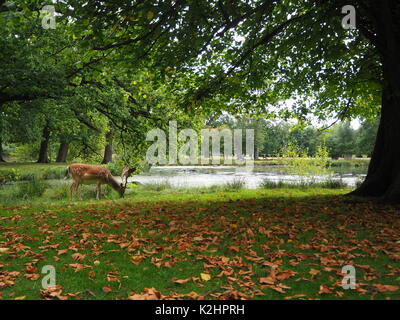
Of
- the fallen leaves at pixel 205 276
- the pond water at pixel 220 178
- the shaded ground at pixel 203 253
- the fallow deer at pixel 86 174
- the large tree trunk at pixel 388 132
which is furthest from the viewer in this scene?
the pond water at pixel 220 178

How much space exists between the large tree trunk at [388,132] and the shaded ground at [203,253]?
2.20 meters

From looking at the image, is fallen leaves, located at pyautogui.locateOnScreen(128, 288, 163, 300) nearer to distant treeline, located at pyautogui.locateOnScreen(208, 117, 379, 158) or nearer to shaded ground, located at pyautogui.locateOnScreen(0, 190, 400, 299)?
shaded ground, located at pyautogui.locateOnScreen(0, 190, 400, 299)

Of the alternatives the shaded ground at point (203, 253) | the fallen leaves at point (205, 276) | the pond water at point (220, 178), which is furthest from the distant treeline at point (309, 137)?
the fallen leaves at point (205, 276)

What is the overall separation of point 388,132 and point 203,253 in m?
8.27

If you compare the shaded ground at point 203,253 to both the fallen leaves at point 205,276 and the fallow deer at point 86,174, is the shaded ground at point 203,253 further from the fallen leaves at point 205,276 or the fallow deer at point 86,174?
the fallow deer at point 86,174

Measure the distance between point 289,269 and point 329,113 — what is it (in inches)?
528

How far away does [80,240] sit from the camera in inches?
231

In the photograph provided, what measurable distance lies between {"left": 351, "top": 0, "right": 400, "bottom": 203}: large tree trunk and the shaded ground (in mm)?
2199

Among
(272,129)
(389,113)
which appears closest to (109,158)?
(389,113)

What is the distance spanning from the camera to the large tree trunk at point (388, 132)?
8.86 metres

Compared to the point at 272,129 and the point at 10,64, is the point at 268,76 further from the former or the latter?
the point at 272,129

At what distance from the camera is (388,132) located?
10.3 metres

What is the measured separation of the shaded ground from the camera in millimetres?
3982

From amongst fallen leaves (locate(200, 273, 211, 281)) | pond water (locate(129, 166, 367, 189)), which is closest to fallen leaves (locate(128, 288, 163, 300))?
fallen leaves (locate(200, 273, 211, 281))
